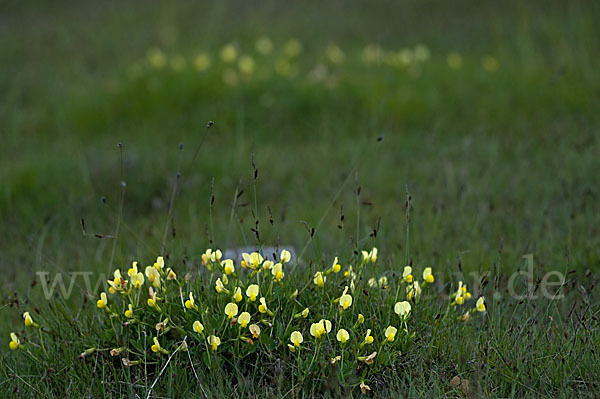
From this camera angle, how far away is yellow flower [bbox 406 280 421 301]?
2312 millimetres

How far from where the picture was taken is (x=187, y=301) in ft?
7.11

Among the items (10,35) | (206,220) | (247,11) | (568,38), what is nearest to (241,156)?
(206,220)

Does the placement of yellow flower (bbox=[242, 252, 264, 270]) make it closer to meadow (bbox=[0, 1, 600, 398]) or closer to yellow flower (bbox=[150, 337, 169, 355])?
meadow (bbox=[0, 1, 600, 398])

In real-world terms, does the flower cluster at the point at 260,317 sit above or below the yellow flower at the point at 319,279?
below

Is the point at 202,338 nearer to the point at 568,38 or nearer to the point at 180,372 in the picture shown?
the point at 180,372

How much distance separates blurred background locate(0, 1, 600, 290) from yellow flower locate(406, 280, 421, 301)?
309 mm

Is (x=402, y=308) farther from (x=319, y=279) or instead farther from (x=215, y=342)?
(x=215, y=342)

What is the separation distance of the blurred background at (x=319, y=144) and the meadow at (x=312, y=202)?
2 centimetres

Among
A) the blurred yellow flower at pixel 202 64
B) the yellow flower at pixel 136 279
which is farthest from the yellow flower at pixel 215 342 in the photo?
the blurred yellow flower at pixel 202 64

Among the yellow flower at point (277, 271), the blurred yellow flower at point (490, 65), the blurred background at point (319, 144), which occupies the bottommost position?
the blurred background at point (319, 144)

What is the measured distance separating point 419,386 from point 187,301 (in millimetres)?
840

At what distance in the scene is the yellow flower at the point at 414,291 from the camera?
7.59 ft

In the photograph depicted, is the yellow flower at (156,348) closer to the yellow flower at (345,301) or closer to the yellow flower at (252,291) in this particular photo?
the yellow flower at (252,291)

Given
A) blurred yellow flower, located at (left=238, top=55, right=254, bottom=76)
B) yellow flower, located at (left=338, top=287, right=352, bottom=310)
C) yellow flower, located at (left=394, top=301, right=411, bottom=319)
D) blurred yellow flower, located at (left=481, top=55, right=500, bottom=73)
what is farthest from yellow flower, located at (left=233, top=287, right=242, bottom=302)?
blurred yellow flower, located at (left=481, top=55, right=500, bottom=73)
